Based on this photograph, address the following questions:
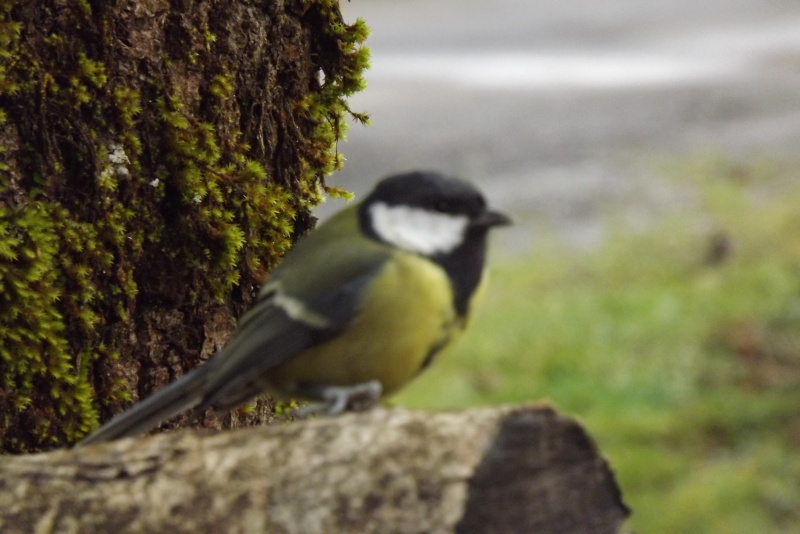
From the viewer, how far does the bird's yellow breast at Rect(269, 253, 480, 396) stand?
1594 mm

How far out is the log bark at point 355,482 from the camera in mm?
1315

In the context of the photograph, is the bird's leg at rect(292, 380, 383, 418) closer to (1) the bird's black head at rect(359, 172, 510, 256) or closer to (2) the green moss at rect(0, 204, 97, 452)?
(1) the bird's black head at rect(359, 172, 510, 256)

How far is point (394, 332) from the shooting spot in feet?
5.24

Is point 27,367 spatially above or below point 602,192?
above

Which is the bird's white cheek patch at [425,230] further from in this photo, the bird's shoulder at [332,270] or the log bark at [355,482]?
the log bark at [355,482]

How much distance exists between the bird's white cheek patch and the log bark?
13.1 inches

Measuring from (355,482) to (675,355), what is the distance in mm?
3396

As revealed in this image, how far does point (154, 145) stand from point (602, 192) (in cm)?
467

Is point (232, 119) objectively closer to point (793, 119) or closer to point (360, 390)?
point (360, 390)

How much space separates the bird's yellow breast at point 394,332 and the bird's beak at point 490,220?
97mm

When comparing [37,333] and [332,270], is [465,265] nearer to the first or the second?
[332,270]

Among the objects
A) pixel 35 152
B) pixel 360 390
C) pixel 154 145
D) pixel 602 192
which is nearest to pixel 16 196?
pixel 35 152

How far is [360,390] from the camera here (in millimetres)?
1607

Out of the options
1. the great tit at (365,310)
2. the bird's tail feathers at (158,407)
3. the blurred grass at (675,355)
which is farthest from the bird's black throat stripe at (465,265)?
the blurred grass at (675,355)
